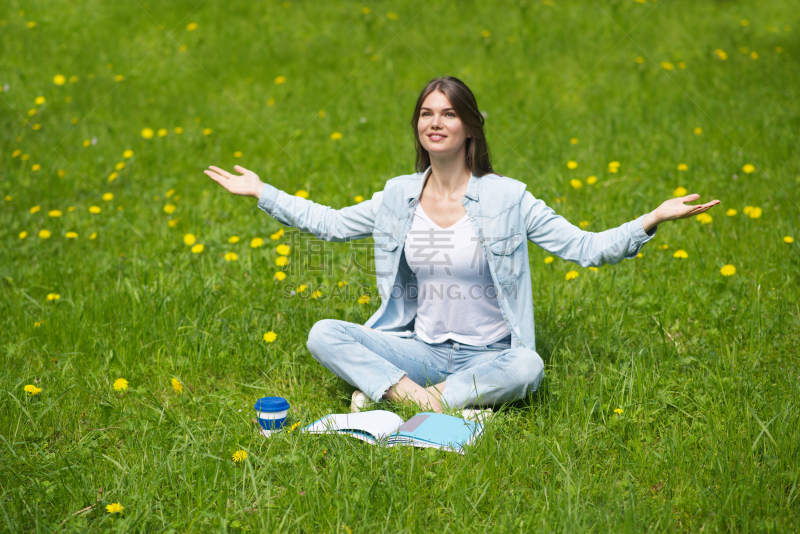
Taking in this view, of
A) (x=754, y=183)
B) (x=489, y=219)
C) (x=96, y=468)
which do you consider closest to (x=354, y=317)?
(x=489, y=219)

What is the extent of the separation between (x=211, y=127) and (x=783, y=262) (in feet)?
15.2

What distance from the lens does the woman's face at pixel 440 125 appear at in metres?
2.64

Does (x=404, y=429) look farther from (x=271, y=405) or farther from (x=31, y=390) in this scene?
(x=31, y=390)

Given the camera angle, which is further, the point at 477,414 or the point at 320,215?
the point at 320,215

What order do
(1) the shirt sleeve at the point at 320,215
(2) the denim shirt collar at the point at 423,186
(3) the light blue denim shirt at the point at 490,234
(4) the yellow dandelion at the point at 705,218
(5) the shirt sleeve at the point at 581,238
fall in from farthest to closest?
(4) the yellow dandelion at the point at 705,218 < (1) the shirt sleeve at the point at 320,215 < (2) the denim shirt collar at the point at 423,186 < (3) the light blue denim shirt at the point at 490,234 < (5) the shirt sleeve at the point at 581,238

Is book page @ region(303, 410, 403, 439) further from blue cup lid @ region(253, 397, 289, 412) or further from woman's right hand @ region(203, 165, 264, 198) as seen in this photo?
woman's right hand @ region(203, 165, 264, 198)

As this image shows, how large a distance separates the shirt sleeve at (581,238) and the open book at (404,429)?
77cm

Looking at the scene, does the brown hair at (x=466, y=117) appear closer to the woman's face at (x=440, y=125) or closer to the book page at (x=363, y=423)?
the woman's face at (x=440, y=125)

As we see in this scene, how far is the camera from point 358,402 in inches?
106

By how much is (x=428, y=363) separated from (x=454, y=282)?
0.38 meters

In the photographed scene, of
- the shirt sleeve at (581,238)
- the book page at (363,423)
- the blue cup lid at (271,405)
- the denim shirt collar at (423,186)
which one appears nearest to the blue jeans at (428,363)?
the book page at (363,423)

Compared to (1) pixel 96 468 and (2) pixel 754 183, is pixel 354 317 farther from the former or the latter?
(2) pixel 754 183

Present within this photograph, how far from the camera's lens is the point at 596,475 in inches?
84.2

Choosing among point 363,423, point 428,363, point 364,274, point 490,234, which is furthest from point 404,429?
point 364,274
